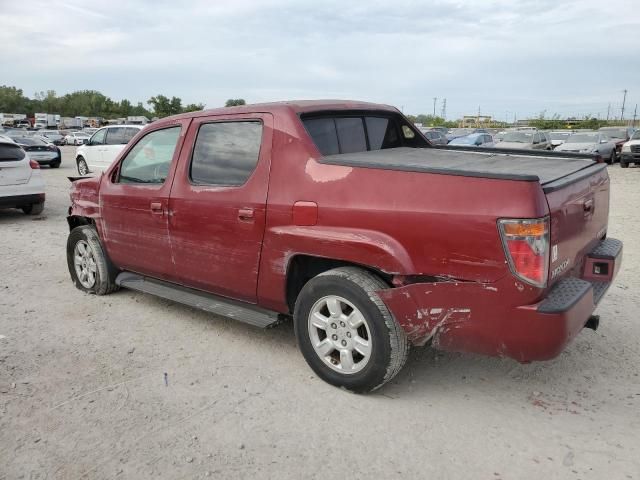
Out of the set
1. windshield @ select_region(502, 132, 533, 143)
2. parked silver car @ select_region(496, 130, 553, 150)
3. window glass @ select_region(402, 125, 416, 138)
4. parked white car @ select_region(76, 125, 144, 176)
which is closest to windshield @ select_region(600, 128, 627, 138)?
parked silver car @ select_region(496, 130, 553, 150)

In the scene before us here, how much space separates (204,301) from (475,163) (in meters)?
2.25

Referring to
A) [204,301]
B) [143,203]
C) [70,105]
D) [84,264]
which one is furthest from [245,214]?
[70,105]

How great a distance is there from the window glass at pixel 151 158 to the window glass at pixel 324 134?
126 cm

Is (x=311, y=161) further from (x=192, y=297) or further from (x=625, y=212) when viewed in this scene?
(x=625, y=212)

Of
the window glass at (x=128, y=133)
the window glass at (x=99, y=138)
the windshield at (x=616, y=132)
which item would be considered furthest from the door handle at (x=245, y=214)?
the windshield at (x=616, y=132)

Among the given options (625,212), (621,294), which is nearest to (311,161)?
(621,294)

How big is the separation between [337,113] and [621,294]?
10.8 ft

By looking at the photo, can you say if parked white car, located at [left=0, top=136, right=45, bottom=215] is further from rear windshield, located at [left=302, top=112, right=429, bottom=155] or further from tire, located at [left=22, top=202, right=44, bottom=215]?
rear windshield, located at [left=302, top=112, right=429, bottom=155]

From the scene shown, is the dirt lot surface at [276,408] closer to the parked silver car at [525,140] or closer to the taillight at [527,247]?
the taillight at [527,247]

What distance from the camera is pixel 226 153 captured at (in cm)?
402

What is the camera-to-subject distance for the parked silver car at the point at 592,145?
21.8 metres

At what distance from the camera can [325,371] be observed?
350cm

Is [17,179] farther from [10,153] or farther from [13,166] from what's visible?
[10,153]

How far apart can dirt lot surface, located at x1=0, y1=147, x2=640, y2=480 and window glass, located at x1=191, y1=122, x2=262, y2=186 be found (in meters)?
1.29
